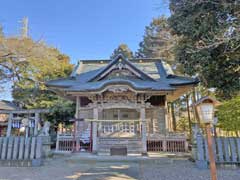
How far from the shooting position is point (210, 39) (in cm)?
656

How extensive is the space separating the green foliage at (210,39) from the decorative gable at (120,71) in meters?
4.18

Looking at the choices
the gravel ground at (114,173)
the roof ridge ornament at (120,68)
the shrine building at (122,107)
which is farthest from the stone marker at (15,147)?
the roof ridge ornament at (120,68)

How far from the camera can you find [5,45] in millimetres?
13344

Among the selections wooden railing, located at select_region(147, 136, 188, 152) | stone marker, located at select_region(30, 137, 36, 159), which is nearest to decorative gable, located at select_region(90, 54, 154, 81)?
wooden railing, located at select_region(147, 136, 188, 152)

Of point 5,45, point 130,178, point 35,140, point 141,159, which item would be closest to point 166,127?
point 141,159

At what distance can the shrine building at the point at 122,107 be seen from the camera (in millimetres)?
9898

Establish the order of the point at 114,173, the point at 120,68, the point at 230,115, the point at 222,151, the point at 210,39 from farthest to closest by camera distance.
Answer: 1. the point at 120,68
2. the point at 230,115
3. the point at 222,151
4. the point at 210,39
5. the point at 114,173

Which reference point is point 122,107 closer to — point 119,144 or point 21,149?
point 119,144

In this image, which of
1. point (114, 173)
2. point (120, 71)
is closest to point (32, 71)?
point (120, 71)

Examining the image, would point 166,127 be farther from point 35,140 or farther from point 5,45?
point 5,45

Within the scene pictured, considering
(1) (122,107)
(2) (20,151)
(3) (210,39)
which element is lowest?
(2) (20,151)

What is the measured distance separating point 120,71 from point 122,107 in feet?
8.87

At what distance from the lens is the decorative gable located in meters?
12.1

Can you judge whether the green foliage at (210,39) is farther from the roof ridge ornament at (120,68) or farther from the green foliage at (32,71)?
the green foliage at (32,71)
